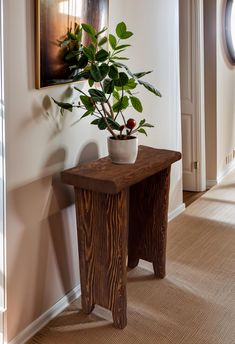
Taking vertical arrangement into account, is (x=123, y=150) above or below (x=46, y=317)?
above

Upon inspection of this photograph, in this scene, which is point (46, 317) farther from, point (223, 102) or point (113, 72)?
point (223, 102)

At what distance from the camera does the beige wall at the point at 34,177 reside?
2.21 meters

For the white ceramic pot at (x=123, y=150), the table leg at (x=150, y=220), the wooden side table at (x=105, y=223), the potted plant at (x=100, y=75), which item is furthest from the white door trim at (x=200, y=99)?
the white ceramic pot at (x=123, y=150)

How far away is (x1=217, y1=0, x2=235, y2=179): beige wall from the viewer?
5024 millimetres

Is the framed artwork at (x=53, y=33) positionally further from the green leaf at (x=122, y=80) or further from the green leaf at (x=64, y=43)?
the green leaf at (x=122, y=80)

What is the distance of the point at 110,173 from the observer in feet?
7.97

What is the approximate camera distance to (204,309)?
8.81 feet

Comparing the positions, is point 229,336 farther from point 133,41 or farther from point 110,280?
point 133,41

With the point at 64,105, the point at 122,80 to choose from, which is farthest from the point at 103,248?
the point at 122,80

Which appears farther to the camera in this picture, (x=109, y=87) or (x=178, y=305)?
(x=178, y=305)

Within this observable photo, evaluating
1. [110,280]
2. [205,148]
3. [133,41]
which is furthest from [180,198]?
[110,280]

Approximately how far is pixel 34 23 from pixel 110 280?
129cm

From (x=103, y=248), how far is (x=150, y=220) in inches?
25.0

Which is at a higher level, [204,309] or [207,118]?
[207,118]
